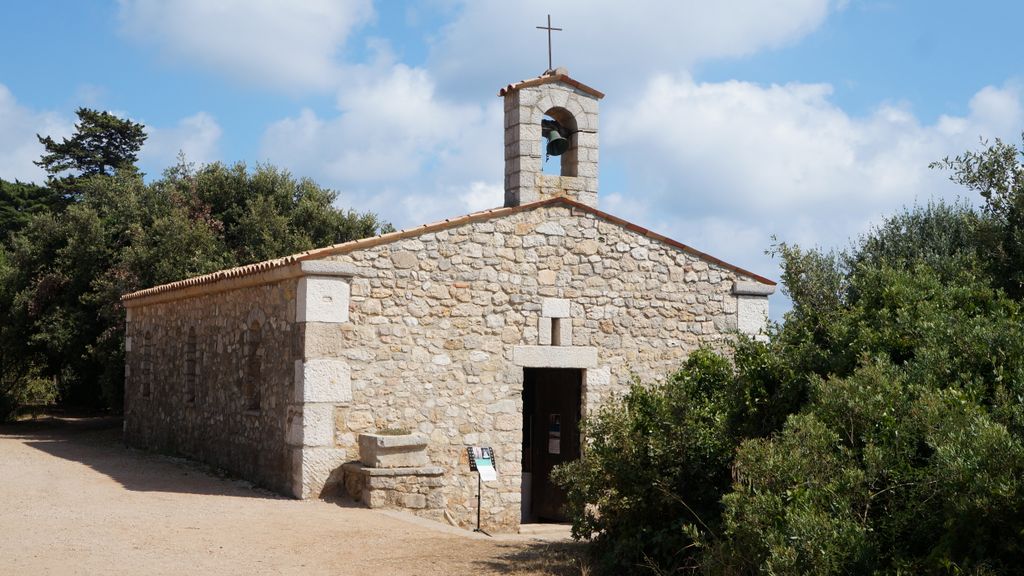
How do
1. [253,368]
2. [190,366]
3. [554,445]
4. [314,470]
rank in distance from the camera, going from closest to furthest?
[314,470] < [253,368] < [554,445] < [190,366]

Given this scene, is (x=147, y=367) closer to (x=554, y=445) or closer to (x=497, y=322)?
(x=554, y=445)

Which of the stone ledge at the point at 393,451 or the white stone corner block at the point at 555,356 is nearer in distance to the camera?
the stone ledge at the point at 393,451

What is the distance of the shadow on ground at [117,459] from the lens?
38.8 ft

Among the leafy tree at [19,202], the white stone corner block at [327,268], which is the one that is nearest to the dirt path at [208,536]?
the white stone corner block at [327,268]

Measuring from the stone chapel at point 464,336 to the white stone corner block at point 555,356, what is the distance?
19mm

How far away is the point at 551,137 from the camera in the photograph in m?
13.0

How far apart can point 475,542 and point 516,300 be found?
155 inches

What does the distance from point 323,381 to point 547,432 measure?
3975 mm

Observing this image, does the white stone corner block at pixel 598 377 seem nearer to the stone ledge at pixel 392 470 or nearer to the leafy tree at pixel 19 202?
the stone ledge at pixel 392 470

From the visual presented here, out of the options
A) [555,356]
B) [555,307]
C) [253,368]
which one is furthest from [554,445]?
[253,368]

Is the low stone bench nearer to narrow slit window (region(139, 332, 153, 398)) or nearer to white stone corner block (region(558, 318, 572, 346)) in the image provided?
white stone corner block (region(558, 318, 572, 346))

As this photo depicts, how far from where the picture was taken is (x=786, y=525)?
563 centimetres

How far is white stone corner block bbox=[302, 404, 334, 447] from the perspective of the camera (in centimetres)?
1097

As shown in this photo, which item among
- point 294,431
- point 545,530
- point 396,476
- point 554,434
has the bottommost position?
point 545,530
